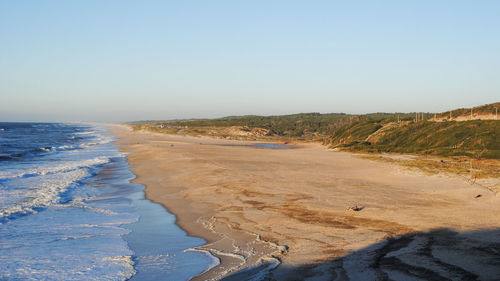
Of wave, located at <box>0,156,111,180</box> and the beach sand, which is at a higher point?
the beach sand

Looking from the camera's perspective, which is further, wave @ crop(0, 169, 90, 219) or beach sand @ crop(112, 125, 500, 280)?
wave @ crop(0, 169, 90, 219)

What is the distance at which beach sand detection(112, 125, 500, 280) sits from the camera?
31.6 feet

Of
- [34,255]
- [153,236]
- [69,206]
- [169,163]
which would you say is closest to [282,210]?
[153,236]

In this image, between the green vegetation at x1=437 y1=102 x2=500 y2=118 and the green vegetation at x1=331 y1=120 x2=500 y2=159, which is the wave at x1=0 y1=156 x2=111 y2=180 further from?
the green vegetation at x1=437 y1=102 x2=500 y2=118

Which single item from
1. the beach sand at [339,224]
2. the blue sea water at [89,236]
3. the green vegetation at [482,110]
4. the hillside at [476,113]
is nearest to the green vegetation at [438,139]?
the hillside at [476,113]

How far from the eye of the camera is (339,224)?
14234 millimetres

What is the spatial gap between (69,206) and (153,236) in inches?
296

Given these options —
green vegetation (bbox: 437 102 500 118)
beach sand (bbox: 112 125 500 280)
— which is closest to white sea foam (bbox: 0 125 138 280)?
beach sand (bbox: 112 125 500 280)

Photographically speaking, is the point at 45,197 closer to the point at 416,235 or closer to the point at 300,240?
the point at 300,240

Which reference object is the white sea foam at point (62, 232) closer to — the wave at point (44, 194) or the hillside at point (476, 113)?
the wave at point (44, 194)

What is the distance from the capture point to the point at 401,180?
24562mm

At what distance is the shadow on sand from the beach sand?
0.02m

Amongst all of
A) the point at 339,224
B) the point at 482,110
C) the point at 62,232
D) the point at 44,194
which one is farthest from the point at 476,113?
the point at 62,232

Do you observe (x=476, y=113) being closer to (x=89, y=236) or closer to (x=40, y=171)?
(x=89, y=236)
